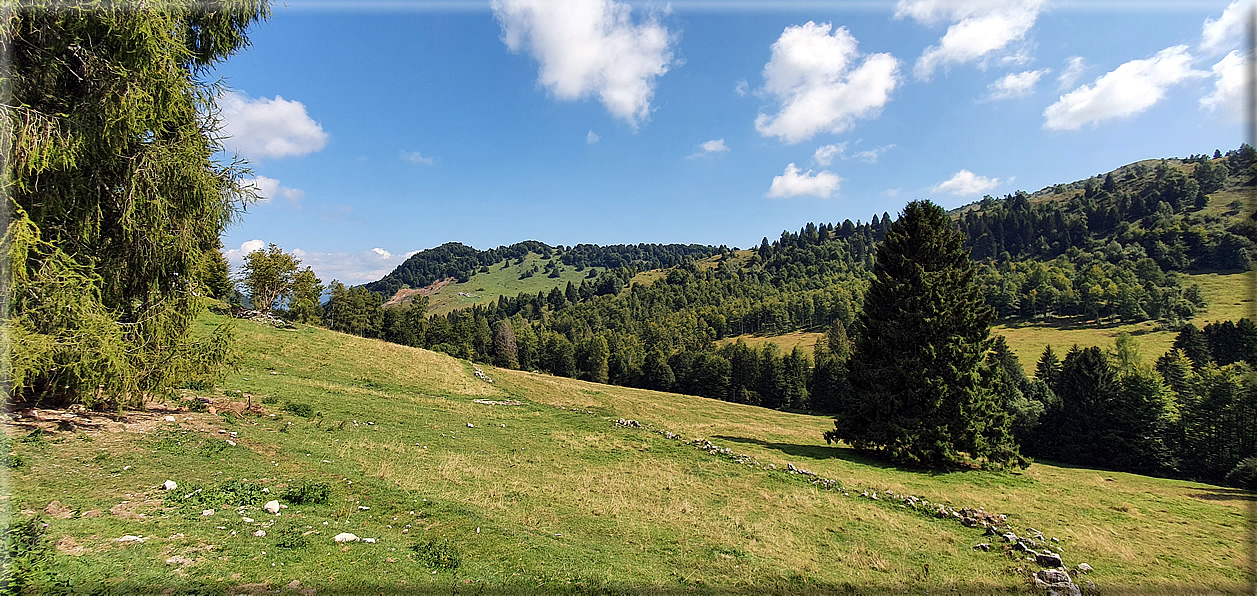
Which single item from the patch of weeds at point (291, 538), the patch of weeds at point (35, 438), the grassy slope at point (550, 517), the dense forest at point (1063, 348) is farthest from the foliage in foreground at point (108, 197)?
the dense forest at point (1063, 348)

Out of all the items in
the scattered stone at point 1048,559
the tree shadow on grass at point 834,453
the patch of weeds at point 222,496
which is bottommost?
the tree shadow on grass at point 834,453

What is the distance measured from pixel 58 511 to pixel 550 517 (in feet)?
27.5

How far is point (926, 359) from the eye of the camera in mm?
22422

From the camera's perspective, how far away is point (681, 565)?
931 centimetres

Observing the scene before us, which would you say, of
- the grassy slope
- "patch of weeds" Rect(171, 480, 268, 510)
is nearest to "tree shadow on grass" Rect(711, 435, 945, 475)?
the grassy slope

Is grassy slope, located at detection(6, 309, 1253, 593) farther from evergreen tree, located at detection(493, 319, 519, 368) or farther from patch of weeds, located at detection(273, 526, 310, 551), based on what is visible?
evergreen tree, located at detection(493, 319, 519, 368)

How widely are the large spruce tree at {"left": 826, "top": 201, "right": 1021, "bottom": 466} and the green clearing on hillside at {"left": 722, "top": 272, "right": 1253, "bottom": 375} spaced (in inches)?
3602

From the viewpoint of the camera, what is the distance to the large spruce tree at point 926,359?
21.9 meters

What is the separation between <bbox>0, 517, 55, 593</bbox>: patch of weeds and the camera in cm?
489

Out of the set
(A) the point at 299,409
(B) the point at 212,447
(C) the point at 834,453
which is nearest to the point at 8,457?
(B) the point at 212,447

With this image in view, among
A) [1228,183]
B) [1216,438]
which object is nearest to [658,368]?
[1216,438]

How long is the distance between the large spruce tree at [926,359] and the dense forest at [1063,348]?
1205mm

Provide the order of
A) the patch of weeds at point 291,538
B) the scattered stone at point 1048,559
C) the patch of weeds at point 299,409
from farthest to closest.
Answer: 1. the patch of weeds at point 299,409
2. the scattered stone at point 1048,559
3. the patch of weeds at point 291,538

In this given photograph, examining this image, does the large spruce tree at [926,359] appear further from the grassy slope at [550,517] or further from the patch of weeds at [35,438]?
the patch of weeds at [35,438]
